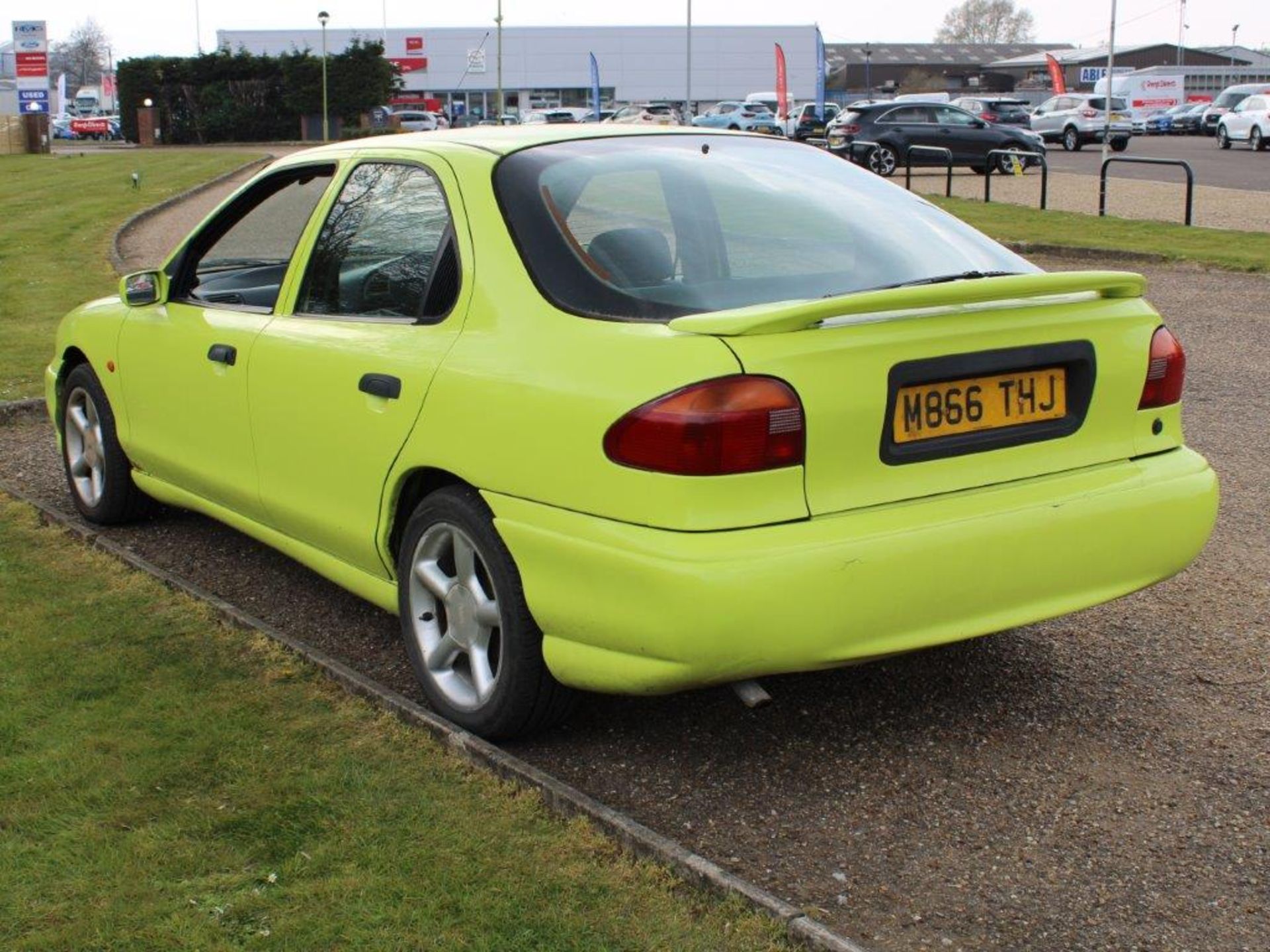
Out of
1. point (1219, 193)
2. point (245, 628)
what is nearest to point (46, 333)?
point (245, 628)

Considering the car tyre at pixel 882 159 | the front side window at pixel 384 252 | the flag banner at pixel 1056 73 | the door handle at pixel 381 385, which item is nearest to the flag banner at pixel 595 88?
the flag banner at pixel 1056 73

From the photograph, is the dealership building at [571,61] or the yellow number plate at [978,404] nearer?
the yellow number plate at [978,404]

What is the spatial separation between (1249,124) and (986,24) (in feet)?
451

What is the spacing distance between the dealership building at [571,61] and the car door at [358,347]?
96.7m

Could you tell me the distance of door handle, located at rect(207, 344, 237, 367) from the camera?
481 cm

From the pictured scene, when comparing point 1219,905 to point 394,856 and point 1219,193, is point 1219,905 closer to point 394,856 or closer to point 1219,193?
point 394,856

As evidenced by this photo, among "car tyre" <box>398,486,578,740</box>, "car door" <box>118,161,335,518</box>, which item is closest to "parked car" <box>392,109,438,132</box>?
"car door" <box>118,161,335,518</box>

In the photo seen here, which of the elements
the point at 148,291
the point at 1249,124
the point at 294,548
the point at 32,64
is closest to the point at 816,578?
the point at 294,548

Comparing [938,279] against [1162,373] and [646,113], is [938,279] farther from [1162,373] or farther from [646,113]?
[646,113]

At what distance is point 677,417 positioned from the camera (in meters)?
3.27

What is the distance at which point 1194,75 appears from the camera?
92.6 meters

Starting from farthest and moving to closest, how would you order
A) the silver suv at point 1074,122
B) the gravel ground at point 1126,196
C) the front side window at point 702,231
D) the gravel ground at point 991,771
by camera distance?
the silver suv at point 1074,122 → the gravel ground at point 1126,196 → the front side window at point 702,231 → the gravel ground at point 991,771

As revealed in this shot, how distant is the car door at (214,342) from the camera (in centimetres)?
484

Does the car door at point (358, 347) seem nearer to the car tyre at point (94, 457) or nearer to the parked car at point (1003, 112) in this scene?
the car tyre at point (94, 457)
